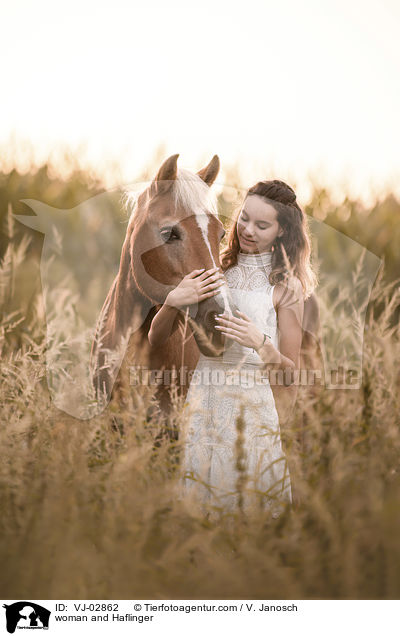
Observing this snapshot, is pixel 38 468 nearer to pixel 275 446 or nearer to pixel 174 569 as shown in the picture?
pixel 174 569

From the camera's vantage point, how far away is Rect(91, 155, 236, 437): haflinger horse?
7.48 feet

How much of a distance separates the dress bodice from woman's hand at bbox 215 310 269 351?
13cm

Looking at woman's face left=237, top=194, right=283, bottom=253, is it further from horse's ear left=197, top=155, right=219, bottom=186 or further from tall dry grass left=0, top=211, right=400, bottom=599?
tall dry grass left=0, top=211, right=400, bottom=599

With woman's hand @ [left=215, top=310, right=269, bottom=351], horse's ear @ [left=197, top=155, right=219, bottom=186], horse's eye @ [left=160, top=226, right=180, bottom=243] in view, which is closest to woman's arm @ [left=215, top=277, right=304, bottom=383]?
woman's hand @ [left=215, top=310, right=269, bottom=351]

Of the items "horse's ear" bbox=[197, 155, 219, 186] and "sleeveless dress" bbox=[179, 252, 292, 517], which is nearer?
"sleeveless dress" bbox=[179, 252, 292, 517]

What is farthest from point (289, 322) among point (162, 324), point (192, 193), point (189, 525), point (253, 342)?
point (189, 525)

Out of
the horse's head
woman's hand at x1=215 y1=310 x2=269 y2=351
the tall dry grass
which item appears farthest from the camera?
the horse's head

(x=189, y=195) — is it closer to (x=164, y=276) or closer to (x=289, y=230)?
(x=164, y=276)

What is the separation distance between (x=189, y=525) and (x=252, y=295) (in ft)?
3.96

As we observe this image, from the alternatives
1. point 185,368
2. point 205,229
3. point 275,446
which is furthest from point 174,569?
point 205,229

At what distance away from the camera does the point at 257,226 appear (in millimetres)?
2650

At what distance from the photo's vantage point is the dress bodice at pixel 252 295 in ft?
8.00

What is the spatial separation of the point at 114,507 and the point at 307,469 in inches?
28.2

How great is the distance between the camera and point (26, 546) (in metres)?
1.57
